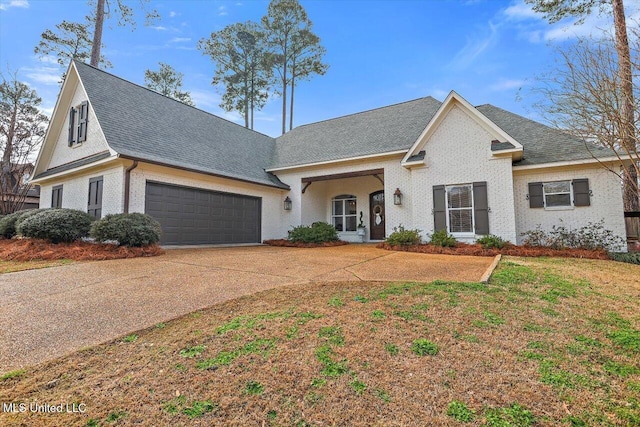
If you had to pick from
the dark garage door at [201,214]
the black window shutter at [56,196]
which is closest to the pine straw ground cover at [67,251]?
the dark garage door at [201,214]

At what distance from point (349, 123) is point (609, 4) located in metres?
10.3

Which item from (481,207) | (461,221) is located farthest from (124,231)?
(481,207)

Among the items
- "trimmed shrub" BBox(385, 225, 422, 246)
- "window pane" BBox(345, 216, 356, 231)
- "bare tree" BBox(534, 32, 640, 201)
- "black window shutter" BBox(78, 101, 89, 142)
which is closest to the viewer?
"bare tree" BBox(534, 32, 640, 201)

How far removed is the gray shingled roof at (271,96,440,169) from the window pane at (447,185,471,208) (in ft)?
8.10

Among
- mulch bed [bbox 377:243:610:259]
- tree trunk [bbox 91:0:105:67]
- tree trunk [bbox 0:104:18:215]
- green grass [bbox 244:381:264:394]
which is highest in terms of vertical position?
tree trunk [bbox 91:0:105:67]

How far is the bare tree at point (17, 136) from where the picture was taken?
15.8 m

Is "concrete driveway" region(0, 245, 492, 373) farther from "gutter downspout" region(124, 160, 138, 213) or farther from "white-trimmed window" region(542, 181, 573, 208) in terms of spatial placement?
"white-trimmed window" region(542, 181, 573, 208)

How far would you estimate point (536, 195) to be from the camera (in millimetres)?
10086

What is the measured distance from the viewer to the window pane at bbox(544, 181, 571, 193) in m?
9.75

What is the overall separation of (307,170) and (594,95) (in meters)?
10.3

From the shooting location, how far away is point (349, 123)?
1591 centimetres

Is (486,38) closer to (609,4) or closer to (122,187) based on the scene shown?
(609,4)

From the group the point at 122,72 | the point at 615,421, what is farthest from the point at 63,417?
the point at 122,72

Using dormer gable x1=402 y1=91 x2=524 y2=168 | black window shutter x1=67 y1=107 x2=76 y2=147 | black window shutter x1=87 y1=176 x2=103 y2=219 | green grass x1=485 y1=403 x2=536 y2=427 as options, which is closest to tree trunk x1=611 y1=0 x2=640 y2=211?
dormer gable x1=402 y1=91 x2=524 y2=168
